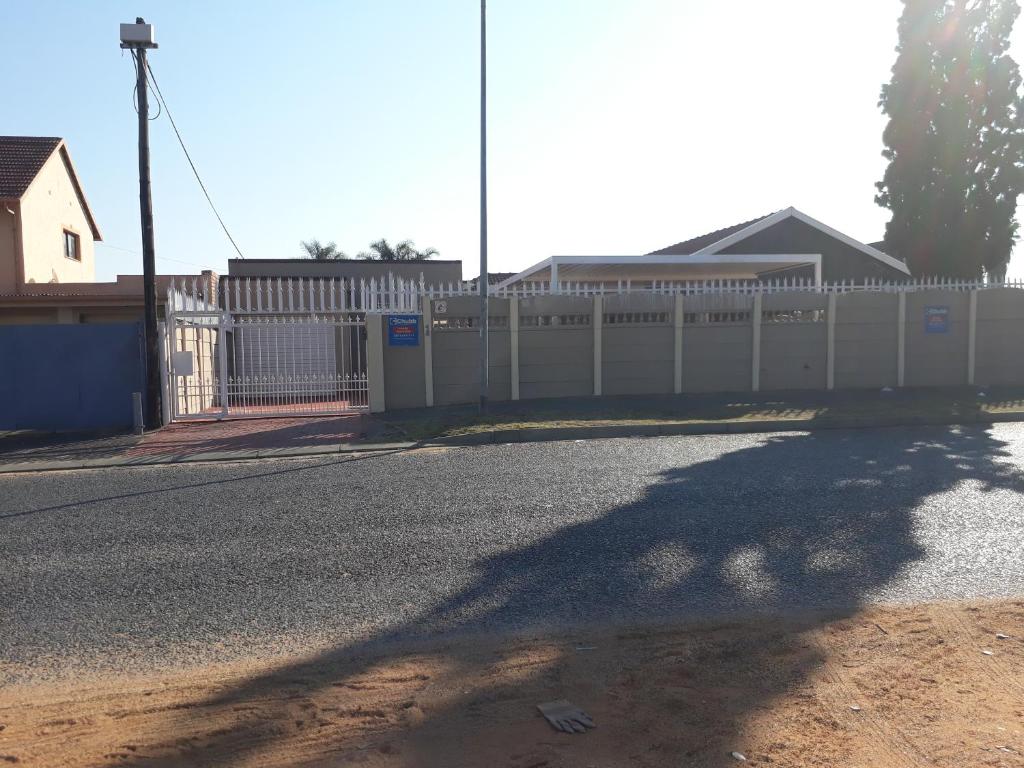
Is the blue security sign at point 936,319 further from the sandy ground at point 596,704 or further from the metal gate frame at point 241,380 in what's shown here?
the sandy ground at point 596,704

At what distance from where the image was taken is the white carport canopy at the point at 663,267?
902 inches

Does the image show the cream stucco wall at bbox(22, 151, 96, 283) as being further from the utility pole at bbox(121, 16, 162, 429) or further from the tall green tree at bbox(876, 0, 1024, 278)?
the tall green tree at bbox(876, 0, 1024, 278)

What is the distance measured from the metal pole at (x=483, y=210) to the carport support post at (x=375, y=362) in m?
1.88

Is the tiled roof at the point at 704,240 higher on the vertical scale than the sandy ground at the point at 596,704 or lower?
higher

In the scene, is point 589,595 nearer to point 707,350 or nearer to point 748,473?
point 748,473

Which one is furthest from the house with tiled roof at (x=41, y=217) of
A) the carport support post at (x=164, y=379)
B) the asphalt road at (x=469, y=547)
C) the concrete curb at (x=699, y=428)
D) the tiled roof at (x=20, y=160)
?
the concrete curb at (x=699, y=428)

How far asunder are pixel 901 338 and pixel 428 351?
9.35 meters

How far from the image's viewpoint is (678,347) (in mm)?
16297

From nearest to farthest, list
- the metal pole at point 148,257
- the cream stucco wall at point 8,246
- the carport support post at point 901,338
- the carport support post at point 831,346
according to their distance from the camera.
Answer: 1. the metal pole at point 148,257
2. the carport support post at point 831,346
3. the carport support post at point 901,338
4. the cream stucco wall at point 8,246

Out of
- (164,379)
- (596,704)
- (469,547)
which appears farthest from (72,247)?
(596,704)

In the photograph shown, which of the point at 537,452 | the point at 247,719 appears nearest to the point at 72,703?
the point at 247,719

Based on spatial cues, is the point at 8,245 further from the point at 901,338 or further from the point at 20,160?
the point at 901,338

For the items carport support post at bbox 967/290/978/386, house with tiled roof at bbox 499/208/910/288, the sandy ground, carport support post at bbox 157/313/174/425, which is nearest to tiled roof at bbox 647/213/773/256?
house with tiled roof at bbox 499/208/910/288

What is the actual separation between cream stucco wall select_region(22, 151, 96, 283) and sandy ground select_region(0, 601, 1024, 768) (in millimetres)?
24934
